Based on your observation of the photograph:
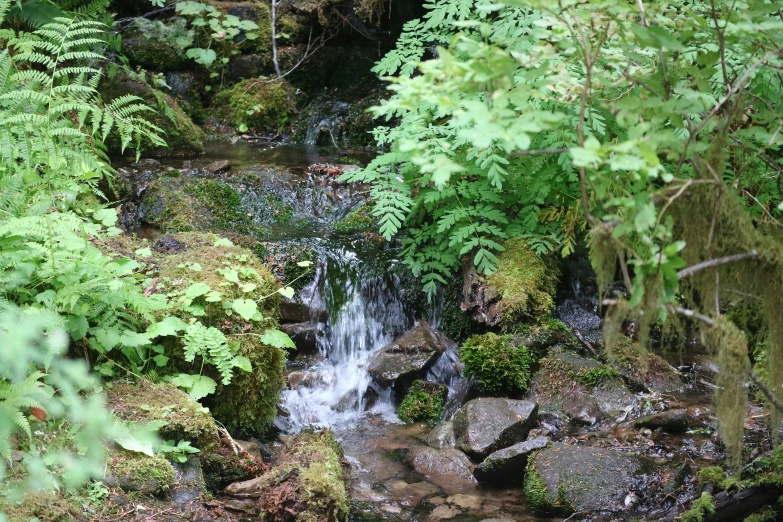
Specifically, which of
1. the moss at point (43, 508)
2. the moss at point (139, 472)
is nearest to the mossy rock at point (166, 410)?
the moss at point (139, 472)

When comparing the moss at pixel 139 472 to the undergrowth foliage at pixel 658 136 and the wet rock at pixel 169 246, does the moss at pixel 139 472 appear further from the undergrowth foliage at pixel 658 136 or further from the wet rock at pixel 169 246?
the wet rock at pixel 169 246

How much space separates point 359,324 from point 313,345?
0.52m

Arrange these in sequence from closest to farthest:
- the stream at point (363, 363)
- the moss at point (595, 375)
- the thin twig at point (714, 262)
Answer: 1. the thin twig at point (714, 262)
2. the stream at point (363, 363)
3. the moss at point (595, 375)

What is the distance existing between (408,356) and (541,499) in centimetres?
218

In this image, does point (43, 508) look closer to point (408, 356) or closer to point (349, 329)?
point (408, 356)

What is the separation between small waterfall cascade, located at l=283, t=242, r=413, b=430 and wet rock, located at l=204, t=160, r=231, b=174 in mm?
2312

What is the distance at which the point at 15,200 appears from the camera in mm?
3783

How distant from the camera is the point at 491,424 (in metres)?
4.82

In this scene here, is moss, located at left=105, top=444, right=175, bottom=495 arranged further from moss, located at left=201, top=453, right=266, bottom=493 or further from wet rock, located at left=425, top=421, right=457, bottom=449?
wet rock, located at left=425, top=421, right=457, bottom=449

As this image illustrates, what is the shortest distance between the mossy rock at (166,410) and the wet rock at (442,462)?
167 cm

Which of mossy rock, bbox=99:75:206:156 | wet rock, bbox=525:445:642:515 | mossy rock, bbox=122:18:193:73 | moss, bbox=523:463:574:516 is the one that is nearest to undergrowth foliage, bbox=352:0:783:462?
wet rock, bbox=525:445:642:515

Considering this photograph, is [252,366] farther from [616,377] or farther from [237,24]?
[237,24]

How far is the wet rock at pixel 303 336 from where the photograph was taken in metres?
6.25

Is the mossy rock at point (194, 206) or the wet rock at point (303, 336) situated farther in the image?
the mossy rock at point (194, 206)
